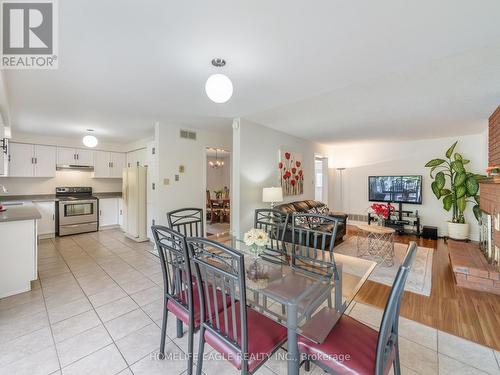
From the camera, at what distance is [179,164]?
423 cm

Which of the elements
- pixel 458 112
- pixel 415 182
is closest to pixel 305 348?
pixel 458 112

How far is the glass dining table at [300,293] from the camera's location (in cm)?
120

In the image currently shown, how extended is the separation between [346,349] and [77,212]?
20.3ft

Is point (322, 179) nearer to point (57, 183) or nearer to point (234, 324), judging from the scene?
point (234, 324)

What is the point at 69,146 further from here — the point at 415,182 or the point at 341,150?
the point at 415,182

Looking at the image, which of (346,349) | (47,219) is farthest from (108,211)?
(346,349)

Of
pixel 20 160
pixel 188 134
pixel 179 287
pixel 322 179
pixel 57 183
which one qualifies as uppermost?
pixel 188 134

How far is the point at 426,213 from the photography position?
5383mm

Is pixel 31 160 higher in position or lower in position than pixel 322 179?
higher

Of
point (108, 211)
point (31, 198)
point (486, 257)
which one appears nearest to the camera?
point (486, 257)

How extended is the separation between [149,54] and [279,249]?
2.23m

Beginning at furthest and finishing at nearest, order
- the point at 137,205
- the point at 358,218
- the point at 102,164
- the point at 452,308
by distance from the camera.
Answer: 1. the point at 358,218
2. the point at 102,164
3. the point at 137,205
4. the point at 452,308

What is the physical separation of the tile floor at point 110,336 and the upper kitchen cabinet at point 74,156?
3.40m

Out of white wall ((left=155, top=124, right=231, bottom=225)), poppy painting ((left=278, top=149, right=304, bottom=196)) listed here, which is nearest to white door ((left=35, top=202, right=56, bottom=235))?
white wall ((left=155, top=124, right=231, bottom=225))
